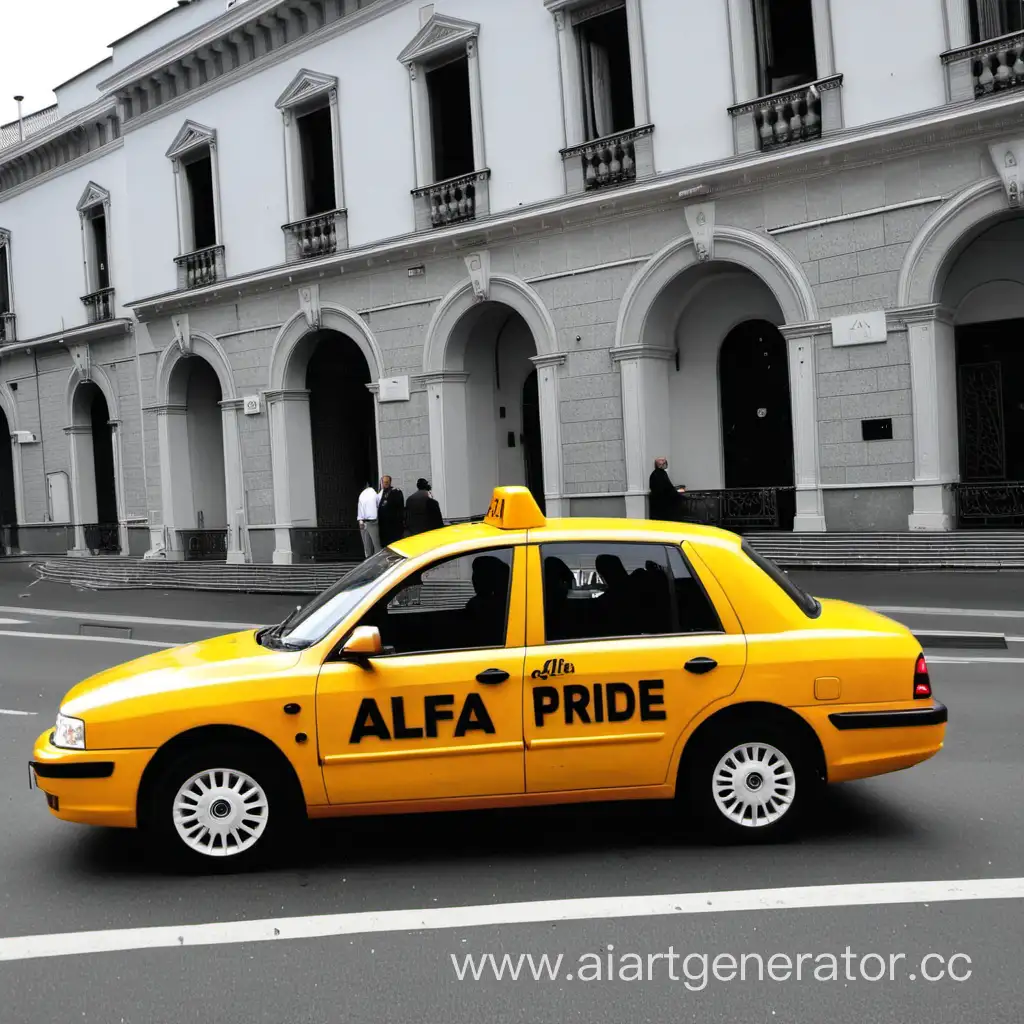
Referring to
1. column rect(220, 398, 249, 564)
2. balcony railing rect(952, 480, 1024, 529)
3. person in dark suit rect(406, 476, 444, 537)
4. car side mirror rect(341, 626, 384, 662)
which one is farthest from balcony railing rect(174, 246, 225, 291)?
car side mirror rect(341, 626, 384, 662)

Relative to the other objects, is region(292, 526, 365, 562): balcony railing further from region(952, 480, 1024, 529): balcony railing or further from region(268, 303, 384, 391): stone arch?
region(952, 480, 1024, 529): balcony railing

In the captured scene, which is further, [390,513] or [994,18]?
[390,513]

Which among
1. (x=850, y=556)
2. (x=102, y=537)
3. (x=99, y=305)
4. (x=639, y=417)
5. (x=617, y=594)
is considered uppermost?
(x=99, y=305)

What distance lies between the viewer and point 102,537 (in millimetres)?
31125

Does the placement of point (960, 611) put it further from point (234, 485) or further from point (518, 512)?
point (234, 485)

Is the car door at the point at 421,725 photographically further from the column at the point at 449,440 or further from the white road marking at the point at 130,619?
the column at the point at 449,440

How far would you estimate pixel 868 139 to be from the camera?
53.7 feet

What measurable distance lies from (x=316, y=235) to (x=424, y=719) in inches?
769

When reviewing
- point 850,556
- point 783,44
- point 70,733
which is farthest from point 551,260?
point 70,733

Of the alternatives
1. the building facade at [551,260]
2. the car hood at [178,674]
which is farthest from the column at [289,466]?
the car hood at [178,674]

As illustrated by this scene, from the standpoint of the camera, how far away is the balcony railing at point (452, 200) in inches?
826

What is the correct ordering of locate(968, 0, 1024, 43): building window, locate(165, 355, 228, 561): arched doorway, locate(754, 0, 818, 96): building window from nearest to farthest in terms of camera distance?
locate(968, 0, 1024, 43): building window, locate(754, 0, 818, 96): building window, locate(165, 355, 228, 561): arched doorway

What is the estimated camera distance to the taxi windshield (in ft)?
19.5

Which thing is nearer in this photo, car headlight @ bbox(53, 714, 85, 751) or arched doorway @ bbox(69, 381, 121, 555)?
car headlight @ bbox(53, 714, 85, 751)
